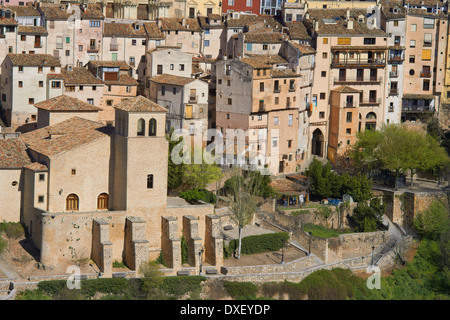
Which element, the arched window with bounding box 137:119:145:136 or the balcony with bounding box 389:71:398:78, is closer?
the arched window with bounding box 137:119:145:136

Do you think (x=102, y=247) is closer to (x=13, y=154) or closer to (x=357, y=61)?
(x=13, y=154)

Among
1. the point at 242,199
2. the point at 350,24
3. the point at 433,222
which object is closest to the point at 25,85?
the point at 242,199

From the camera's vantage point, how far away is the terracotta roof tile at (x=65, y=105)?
273 feet

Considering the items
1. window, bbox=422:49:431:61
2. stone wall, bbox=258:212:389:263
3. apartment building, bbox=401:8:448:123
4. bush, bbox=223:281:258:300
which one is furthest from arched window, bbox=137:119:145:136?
window, bbox=422:49:431:61

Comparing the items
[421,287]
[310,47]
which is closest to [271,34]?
[310,47]

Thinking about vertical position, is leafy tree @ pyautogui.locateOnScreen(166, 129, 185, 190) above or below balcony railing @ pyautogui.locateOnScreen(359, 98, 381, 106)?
below

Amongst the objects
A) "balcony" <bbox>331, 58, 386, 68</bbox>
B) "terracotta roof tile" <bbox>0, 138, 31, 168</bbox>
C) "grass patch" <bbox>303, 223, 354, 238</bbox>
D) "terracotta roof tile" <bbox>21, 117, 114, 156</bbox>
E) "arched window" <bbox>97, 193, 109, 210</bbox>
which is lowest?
"grass patch" <bbox>303, 223, 354, 238</bbox>

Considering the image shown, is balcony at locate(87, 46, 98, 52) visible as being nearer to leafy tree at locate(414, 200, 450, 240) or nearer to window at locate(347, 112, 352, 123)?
window at locate(347, 112, 352, 123)

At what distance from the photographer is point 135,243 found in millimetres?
73688

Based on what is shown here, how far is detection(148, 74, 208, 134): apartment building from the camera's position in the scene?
302ft

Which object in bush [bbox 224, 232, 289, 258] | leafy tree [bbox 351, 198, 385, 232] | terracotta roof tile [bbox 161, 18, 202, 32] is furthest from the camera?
terracotta roof tile [bbox 161, 18, 202, 32]

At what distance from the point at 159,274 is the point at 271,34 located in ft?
104

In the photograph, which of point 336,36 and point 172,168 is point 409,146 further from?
point 172,168

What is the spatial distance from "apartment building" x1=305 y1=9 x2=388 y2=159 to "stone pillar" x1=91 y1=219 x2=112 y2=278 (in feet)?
95.3
